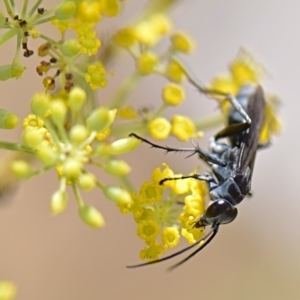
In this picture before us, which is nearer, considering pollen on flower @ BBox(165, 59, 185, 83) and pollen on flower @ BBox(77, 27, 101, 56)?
pollen on flower @ BBox(77, 27, 101, 56)

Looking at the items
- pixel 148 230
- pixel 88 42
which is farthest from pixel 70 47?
pixel 148 230

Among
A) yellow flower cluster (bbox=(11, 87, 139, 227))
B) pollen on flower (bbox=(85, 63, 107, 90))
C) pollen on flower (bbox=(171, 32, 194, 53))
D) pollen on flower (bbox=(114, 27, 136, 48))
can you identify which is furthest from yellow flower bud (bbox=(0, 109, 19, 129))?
pollen on flower (bbox=(171, 32, 194, 53))

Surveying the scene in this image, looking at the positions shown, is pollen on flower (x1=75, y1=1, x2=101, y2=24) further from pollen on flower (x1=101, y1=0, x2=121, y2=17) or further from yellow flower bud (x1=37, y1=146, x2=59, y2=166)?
yellow flower bud (x1=37, y1=146, x2=59, y2=166)

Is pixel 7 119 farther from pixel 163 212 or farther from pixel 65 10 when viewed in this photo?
pixel 163 212

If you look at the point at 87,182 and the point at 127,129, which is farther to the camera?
the point at 127,129

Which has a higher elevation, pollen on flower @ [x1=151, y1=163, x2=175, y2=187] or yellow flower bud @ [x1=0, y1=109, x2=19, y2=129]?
yellow flower bud @ [x1=0, y1=109, x2=19, y2=129]

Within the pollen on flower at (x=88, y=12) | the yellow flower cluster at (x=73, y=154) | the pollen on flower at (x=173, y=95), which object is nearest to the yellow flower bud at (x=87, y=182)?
the yellow flower cluster at (x=73, y=154)

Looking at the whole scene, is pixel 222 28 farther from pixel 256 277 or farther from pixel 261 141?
pixel 261 141
